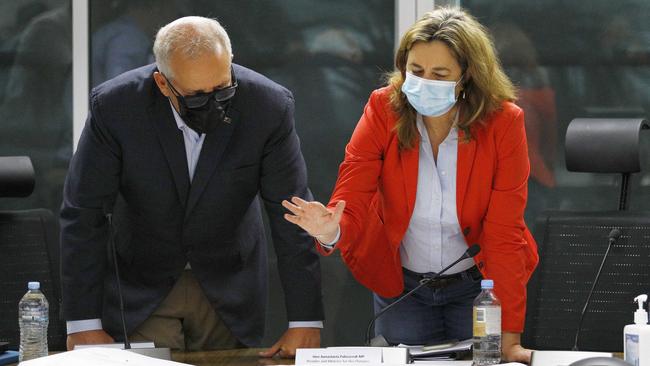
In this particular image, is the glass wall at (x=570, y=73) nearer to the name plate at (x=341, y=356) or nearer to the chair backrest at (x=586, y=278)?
the chair backrest at (x=586, y=278)

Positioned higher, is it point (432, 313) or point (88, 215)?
point (88, 215)

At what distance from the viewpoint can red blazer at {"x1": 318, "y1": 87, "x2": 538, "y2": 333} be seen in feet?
9.00

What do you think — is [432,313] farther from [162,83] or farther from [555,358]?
[162,83]

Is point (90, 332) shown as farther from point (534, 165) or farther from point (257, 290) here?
point (534, 165)

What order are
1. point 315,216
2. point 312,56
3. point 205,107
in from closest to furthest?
point 315,216
point 205,107
point 312,56

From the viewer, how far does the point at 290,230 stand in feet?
9.48

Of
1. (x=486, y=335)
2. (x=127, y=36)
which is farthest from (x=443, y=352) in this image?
(x=127, y=36)

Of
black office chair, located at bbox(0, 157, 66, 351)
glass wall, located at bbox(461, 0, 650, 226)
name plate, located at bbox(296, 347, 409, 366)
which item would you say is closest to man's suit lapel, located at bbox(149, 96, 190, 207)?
black office chair, located at bbox(0, 157, 66, 351)

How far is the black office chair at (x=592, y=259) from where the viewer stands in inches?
122

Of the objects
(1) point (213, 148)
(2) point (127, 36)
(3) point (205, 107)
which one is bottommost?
(1) point (213, 148)

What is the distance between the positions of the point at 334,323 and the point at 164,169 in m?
1.38

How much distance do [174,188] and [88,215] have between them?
248 mm

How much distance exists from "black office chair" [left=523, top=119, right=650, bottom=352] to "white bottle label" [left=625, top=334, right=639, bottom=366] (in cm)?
99

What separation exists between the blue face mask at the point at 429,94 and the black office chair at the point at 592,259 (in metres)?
0.59
